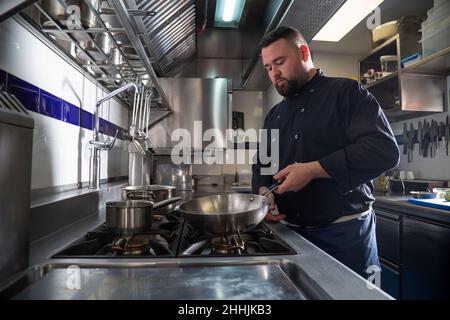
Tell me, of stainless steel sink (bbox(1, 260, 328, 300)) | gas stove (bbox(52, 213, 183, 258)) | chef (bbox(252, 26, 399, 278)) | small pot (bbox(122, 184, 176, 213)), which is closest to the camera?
stainless steel sink (bbox(1, 260, 328, 300))

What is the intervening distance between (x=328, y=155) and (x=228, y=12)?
1.72 m

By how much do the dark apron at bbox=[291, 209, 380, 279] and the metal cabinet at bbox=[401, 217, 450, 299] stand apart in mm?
724

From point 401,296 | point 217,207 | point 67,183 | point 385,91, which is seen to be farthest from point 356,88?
point 385,91

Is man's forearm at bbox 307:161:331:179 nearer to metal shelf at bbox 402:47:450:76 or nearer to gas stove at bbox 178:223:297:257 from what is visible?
gas stove at bbox 178:223:297:257

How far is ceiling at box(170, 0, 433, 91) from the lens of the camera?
1.59 metres

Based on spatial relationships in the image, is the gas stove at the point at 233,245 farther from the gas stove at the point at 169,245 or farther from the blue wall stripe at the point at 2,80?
the blue wall stripe at the point at 2,80

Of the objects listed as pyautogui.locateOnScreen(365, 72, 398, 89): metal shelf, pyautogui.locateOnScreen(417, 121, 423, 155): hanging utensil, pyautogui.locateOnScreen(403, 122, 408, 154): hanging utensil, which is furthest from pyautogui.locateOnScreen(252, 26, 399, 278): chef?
pyautogui.locateOnScreen(403, 122, 408, 154): hanging utensil

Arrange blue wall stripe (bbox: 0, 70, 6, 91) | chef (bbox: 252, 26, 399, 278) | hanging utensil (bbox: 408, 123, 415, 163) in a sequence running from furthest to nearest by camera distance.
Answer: hanging utensil (bbox: 408, 123, 415, 163) → chef (bbox: 252, 26, 399, 278) → blue wall stripe (bbox: 0, 70, 6, 91)

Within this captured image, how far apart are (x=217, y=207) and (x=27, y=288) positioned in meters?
0.58

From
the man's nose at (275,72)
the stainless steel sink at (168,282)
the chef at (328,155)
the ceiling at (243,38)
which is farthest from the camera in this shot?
the ceiling at (243,38)

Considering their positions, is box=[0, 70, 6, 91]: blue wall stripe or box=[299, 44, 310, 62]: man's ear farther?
box=[299, 44, 310, 62]: man's ear

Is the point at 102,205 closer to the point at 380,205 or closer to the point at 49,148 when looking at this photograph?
the point at 49,148

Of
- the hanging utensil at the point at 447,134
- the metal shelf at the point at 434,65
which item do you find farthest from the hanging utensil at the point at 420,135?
the metal shelf at the point at 434,65

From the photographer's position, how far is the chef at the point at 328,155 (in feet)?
2.94
